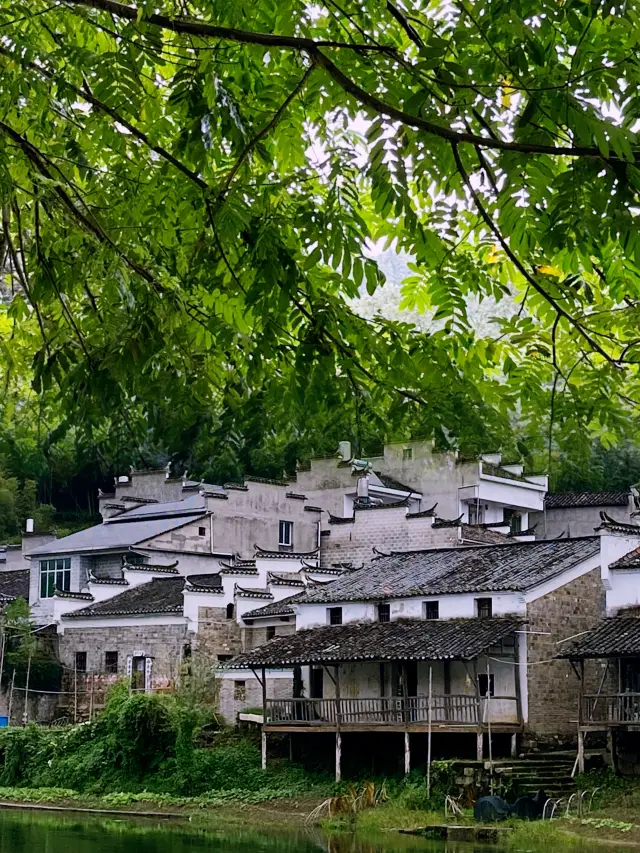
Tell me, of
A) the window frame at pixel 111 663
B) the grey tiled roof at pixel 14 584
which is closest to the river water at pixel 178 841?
the window frame at pixel 111 663

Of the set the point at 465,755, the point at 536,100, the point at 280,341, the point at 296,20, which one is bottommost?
the point at 465,755

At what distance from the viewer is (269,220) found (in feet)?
21.8

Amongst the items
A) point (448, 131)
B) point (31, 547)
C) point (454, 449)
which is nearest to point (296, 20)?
point (448, 131)

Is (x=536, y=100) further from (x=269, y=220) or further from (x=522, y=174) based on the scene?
(x=269, y=220)

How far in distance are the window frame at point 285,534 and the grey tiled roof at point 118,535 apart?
2.61m

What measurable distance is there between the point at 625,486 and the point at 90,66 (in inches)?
1677

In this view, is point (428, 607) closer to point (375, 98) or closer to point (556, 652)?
point (556, 652)

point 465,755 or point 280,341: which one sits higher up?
point 280,341

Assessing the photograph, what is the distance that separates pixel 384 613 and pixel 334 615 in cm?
149

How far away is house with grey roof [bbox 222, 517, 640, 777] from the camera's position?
2538 centimetres

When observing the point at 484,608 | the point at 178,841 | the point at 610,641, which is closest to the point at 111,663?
the point at 484,608

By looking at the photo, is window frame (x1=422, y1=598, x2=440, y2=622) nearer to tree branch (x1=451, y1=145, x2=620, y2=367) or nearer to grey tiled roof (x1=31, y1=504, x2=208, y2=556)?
grey tiled roof (x1=31, y1=504, x2=208, y2=556)

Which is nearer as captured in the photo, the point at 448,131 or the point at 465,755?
the point at 448,131

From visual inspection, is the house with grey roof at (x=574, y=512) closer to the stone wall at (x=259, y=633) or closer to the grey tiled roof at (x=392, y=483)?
the grey tiled roof at (x=392, y=483)
